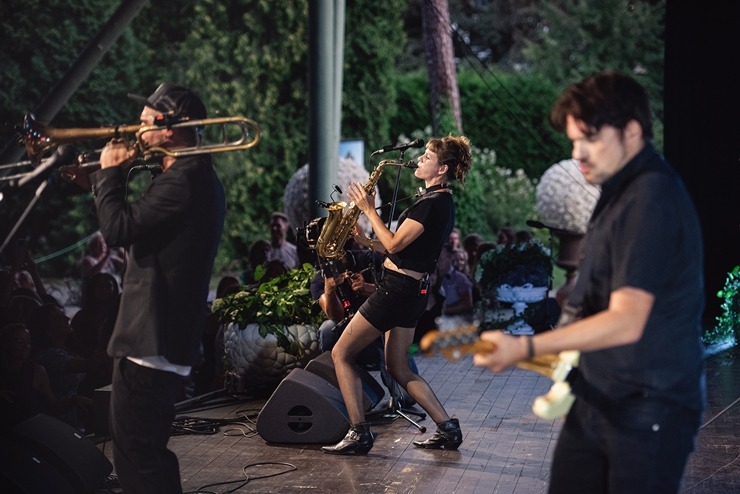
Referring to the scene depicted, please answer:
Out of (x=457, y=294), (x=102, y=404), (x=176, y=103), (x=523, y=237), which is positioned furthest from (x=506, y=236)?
(x=176, y=103)

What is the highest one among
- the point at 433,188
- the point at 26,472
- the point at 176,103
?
the point at 176,103

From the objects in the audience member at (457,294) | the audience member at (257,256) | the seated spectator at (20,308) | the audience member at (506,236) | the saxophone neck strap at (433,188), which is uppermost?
the saxophone neck strap at (433,188)

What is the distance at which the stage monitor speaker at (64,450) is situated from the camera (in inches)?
205

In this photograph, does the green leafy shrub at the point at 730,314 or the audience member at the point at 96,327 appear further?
the green leafy shrub at the point at 730,314

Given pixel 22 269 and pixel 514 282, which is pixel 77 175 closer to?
pixel 22 269

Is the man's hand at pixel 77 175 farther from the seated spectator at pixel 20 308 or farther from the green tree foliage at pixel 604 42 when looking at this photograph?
the green tree foliage at pixel 604 42

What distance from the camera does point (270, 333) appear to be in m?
8.48

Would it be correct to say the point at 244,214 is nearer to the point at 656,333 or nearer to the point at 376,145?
the point at 376,145

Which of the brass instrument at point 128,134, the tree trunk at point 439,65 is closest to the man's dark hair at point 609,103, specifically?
the brass instrument at point 128,134

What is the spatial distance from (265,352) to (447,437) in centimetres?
199

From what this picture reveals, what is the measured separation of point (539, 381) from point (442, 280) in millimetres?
2834

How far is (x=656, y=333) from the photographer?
314 cm

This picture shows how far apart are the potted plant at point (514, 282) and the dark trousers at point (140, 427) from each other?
7.84 m

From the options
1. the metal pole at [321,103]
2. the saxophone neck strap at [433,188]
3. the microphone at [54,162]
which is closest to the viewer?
the microphone at [54,162]
